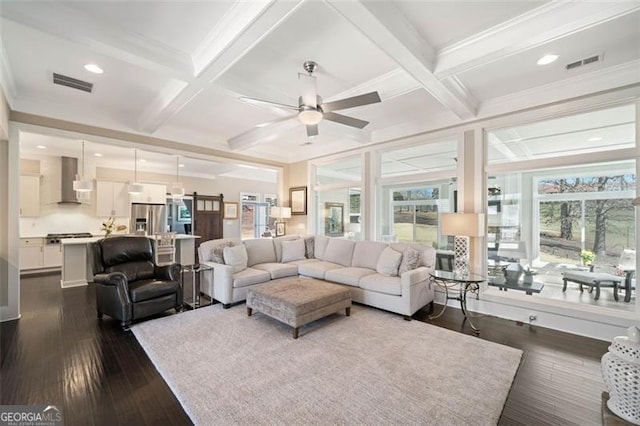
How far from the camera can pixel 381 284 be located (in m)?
3.88

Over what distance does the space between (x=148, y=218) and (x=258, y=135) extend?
528 cm

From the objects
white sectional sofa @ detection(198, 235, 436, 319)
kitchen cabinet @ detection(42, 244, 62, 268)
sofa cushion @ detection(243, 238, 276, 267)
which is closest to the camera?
white sectional sofa @ detection(198, 235, 436, 319)

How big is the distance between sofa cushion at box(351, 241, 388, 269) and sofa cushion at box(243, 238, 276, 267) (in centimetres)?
157

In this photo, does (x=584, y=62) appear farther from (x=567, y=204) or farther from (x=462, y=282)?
(x=462, y=282)

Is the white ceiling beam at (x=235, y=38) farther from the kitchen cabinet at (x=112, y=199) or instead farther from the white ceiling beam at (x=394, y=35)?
the kitchen cabinet at (x=112, y=199)

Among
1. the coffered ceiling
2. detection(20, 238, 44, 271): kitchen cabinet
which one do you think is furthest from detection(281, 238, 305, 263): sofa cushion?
detection(20, 238, 44, 271): kitchen cabinet

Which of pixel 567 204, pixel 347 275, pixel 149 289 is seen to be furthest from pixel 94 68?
pixel 567 204

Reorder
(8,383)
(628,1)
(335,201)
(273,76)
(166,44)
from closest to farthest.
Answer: (628,1) → (8,383) → (166,44) → (273,76) → (335,201)

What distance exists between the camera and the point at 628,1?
6.61ft

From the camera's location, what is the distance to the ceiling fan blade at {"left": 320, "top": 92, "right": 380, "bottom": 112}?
2643 millimetres

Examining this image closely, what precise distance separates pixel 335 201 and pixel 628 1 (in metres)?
4.85

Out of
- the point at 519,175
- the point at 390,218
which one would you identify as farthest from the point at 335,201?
the point at 519,175

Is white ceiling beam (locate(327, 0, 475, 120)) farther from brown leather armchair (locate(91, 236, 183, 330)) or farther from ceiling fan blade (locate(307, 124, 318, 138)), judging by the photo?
brown leather armchair (locate(91, 236, 183, 330))

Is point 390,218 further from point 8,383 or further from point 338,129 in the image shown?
point 8,383
